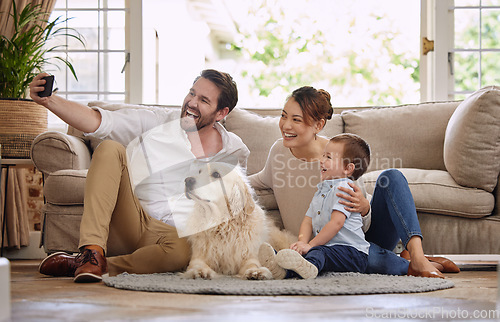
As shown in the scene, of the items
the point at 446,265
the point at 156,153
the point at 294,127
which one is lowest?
the point at 446,265

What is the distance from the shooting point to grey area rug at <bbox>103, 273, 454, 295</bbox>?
163 cm

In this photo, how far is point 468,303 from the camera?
1489 mm

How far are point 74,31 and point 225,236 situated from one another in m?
2.82

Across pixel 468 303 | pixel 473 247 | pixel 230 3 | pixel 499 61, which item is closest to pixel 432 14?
pixel 499 61

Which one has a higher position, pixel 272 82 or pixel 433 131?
pixel 272 82

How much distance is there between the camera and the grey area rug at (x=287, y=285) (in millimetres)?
1629

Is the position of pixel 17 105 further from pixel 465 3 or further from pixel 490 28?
pixel 490 28

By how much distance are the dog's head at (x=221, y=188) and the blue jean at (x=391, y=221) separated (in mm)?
520

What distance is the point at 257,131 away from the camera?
10.2 feet

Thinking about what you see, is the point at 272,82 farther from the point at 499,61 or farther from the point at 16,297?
the point at 16,297

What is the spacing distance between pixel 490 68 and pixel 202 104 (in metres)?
2.77

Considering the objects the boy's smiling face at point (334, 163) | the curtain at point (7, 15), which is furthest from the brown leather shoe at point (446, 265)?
the curtain at point (7, 15)

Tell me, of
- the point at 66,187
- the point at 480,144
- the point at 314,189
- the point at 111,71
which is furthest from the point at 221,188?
the point at 111,71

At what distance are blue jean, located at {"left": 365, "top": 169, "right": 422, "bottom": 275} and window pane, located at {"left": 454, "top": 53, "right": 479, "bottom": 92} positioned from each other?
220 cm
